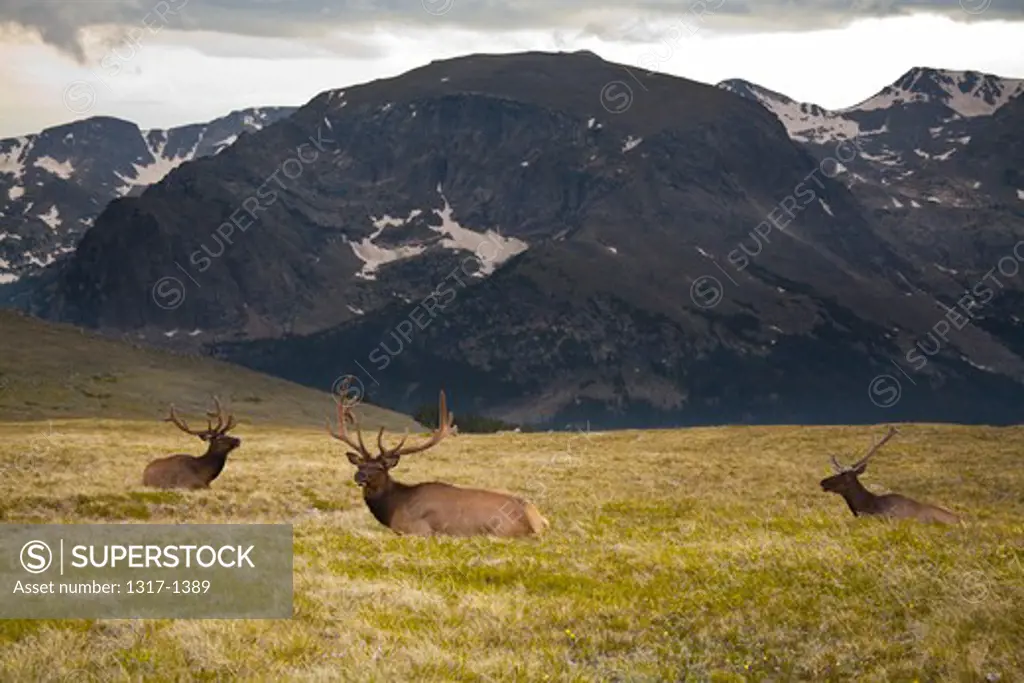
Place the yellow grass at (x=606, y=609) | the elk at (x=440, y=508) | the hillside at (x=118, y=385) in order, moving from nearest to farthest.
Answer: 1. the yellow grass at (x=606, y=609)
2. the elk at (x=440, y=508)
3. the hillside at (x=118, y=385)

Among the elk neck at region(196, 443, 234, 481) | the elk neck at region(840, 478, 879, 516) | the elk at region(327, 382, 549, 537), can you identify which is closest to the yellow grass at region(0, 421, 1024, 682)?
the elk at region(327, 382, 549, 537)

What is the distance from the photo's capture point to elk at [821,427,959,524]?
80.9 ft

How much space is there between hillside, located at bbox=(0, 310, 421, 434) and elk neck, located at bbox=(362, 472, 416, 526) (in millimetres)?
115812

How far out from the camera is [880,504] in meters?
25.9

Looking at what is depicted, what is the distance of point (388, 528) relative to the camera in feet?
A: 71.7

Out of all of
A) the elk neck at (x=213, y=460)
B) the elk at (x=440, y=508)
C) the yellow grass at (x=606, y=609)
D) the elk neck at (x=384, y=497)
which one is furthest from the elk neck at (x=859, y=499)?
the elk neck at (x=213, y=460)

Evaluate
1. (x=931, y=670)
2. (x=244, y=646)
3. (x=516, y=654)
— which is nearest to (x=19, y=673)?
(x=244, y=646)

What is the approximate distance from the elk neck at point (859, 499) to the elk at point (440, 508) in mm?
8618

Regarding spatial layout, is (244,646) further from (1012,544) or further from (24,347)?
(24,347)

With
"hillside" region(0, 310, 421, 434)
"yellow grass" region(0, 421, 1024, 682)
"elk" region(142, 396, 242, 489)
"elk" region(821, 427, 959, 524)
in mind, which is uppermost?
"hillside" region(0, 310, 421, 434)

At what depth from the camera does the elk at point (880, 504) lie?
24.7m

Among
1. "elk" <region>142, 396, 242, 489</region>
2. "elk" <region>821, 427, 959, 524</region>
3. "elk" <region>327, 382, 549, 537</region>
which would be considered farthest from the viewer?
"elk" <region>142, 396, 242, 489</region>

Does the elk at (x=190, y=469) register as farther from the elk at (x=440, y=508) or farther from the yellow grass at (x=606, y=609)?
the elk at (x=440, y=508)

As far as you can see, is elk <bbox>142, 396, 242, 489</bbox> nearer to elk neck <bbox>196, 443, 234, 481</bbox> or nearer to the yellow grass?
elk neck <bbox>196, 443, 234, 481</bbox>
